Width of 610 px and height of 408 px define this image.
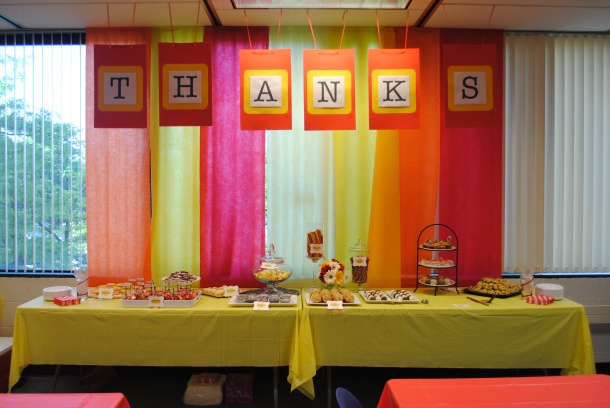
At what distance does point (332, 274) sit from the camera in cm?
322

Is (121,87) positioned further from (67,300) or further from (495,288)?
(495,288)

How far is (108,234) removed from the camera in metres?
3.51

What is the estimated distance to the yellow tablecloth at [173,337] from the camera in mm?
2902

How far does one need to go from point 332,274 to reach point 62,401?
1.92 metres

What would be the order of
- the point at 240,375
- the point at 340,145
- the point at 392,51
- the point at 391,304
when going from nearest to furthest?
the point at 392,51, the point at 391,304, the point at 240,375, the point at 340,145

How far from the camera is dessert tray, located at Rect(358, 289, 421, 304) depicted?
9.98 feet

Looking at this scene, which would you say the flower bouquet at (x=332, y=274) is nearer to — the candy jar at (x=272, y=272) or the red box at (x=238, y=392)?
the candy jar at (x=272, y=272)

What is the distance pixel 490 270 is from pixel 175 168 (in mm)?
2799

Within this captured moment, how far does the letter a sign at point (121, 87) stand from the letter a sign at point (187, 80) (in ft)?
0.53

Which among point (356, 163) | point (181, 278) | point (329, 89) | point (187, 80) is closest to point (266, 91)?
point (329, 89)

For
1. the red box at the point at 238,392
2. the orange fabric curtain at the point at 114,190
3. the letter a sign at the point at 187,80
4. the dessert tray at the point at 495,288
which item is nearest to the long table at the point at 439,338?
the dessert tray at the point at 495,288

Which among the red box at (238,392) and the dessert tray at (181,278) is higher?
the dessert tray at (181,278)

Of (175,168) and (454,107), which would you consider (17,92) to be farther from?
(454,107)

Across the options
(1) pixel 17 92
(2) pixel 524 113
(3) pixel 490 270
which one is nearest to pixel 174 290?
(1) pixel 17 92
